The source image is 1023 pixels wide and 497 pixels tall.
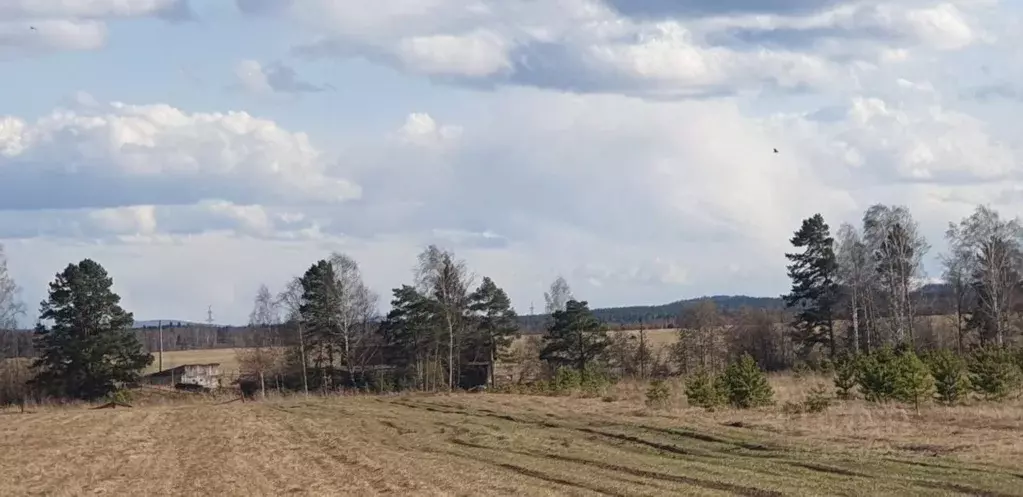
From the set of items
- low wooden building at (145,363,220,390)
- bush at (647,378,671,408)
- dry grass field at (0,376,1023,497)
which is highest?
low wooden building at (145,363,220,390)

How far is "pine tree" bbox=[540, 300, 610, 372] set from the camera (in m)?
80.0

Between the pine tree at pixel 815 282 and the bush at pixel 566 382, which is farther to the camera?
the pine tree at pixel 815 282

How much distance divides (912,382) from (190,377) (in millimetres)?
69000

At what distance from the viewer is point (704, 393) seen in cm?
4247

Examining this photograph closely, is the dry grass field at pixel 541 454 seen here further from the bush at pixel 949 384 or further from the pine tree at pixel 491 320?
the pine tree at pixel 491 320

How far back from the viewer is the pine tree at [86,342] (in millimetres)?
74562

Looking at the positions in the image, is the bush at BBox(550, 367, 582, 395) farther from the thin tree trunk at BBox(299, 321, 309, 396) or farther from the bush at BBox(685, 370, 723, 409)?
the thin tree trunk at BBox(299, 321, 309, 396)

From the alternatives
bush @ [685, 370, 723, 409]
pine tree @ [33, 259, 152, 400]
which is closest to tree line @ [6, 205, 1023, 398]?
pine tree @ [33, 259, 152, 400]

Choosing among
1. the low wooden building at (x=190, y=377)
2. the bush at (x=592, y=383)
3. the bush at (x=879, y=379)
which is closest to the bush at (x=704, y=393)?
the bush at (x=879, y=379)

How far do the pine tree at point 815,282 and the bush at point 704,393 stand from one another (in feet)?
107

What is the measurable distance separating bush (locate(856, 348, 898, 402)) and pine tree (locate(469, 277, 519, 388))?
150ft

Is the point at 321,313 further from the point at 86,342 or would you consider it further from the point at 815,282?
the point at 815,282

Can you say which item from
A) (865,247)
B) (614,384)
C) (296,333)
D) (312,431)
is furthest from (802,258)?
(312,431)

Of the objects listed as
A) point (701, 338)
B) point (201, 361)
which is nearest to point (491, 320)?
point (701, 338)
